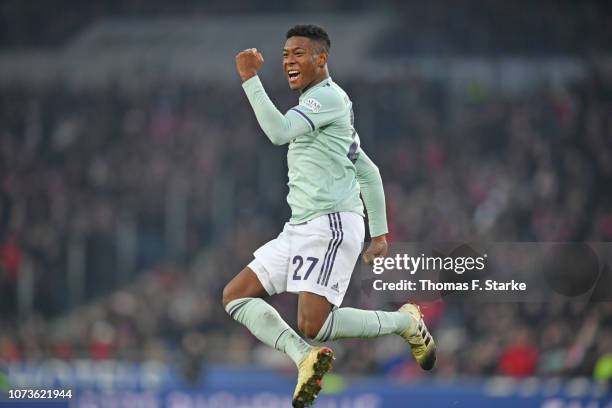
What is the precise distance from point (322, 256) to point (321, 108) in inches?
31.5

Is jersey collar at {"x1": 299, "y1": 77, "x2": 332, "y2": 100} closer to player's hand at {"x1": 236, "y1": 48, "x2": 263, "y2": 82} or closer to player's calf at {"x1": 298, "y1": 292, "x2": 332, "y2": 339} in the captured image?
player's hand at {"x1": 236, "y1": 48, "x2": 263, "y2": 82}

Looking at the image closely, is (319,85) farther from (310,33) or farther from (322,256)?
(322,256)

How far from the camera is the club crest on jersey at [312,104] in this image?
633 centimetres

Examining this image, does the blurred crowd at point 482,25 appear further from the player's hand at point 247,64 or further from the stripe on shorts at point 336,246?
the player's hand at point 247,64

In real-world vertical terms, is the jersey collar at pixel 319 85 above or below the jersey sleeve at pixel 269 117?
above

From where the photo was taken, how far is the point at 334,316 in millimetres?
6551

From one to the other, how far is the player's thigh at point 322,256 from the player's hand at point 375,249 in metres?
0.53

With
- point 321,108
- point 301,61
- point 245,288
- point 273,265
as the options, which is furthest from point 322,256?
point 301,61

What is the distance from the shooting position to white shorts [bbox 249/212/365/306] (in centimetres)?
645

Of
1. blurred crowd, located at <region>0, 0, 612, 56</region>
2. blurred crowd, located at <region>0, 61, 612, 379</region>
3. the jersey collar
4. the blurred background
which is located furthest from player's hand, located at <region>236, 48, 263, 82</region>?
blurred crowd, located at <region>0, 0, 612, 56</region>

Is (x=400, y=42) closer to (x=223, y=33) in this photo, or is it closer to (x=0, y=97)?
(x=223, y=33)

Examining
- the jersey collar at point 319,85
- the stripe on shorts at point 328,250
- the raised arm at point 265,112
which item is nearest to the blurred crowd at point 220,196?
the stripe on shorts at point 328,250

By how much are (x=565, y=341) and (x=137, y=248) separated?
23.4ft

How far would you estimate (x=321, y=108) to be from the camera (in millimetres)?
6371
